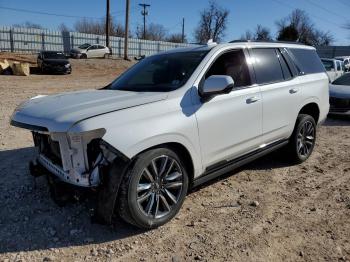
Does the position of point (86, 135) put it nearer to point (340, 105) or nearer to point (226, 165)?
point (226, 165)

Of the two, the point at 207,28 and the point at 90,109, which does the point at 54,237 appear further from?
the point at 207,28

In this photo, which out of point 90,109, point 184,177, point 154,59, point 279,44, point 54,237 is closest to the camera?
point 90,109

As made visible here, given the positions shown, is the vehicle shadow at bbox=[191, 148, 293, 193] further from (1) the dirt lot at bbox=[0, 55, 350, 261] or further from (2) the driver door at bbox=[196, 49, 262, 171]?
(2) the driver door at bbox=[196, 49, 262, 171]

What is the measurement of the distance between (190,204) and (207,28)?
83456 mm

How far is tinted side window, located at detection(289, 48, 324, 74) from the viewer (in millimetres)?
5750

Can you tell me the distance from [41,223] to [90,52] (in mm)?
35556

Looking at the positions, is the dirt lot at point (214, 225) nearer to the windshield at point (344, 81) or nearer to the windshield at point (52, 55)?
the windshield at point (344, 81)

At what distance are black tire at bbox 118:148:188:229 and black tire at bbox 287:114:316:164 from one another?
7.95ft

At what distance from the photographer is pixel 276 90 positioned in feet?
16.3

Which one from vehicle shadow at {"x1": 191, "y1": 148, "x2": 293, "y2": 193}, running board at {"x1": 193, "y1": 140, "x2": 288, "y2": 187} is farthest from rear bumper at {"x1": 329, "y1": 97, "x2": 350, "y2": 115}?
running board at {"x1": 193, "y1": 140, "x2": 288, "y2": 187}

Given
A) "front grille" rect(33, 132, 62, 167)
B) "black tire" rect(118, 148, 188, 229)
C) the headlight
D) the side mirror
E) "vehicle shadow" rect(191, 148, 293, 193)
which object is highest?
the side mirror

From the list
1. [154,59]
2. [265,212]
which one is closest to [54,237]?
[265,212]

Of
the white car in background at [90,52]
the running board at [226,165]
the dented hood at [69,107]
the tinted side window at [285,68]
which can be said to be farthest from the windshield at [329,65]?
the white car in background at [90,52]

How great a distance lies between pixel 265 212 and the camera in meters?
4.11
